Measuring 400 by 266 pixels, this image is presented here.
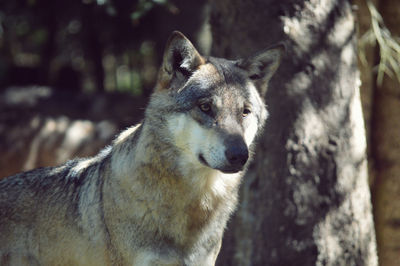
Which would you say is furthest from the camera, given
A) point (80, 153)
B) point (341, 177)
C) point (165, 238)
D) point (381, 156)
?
point (80, 153)

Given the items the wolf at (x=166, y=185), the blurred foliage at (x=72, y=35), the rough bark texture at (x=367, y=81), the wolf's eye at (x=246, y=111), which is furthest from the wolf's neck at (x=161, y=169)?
the blurred foliage at (x=72, y=35)

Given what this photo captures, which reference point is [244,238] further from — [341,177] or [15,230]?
[15,230]

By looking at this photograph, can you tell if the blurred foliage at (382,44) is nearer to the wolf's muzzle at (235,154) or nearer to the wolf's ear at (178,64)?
the wolf's ear at (178,64)

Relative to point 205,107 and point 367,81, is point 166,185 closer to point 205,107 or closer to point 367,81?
point 205,107

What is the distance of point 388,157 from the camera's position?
735 centimetres

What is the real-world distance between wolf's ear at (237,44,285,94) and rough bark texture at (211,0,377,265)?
0.75 metres

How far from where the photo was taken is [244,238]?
19.0ft

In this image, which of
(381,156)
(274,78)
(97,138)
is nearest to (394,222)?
(381,156)

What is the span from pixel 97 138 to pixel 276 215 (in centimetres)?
599

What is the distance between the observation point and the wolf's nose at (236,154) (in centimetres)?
394

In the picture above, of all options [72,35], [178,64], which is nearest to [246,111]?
[178,64]

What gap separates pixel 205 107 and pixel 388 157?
408cm

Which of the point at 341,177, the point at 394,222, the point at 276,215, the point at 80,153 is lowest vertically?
the point at 80,153

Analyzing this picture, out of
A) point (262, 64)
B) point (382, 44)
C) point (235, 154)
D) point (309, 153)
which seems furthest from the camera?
point (382, 44)
